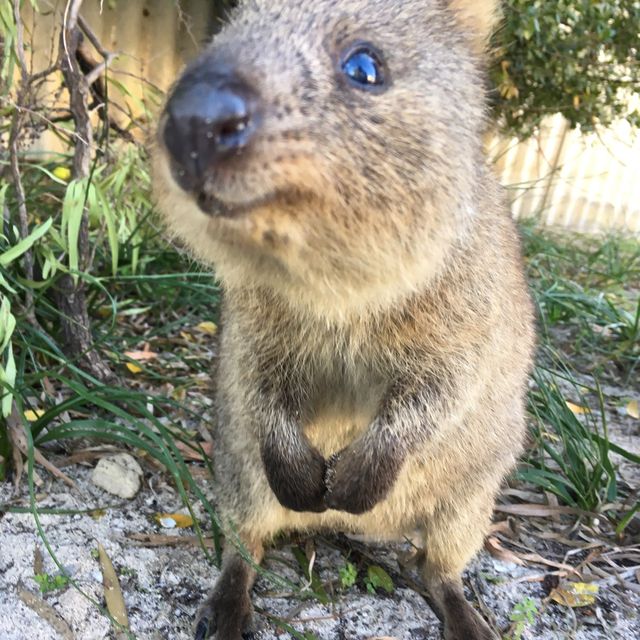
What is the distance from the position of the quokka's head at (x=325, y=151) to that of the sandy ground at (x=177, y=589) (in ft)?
3.47

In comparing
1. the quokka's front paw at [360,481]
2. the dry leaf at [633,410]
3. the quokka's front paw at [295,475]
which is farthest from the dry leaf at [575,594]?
the dry leaf at [633,410]

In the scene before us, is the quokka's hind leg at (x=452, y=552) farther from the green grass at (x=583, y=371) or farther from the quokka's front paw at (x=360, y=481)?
the green grass at (x=583, y=371)

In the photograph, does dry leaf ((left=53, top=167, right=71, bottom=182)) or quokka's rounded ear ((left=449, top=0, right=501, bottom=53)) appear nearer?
quokka's rounded ear ((left=449, top=0, right=501, bottom=53))

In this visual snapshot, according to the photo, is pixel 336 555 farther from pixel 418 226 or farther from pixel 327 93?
pixel 327 93

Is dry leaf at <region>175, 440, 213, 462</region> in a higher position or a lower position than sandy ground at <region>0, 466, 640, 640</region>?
higher

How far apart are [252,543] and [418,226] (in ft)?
4.33

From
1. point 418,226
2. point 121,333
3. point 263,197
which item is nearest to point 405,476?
point 418,226

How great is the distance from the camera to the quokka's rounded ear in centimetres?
203

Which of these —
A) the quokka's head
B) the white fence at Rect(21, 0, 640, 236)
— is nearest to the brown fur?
the quokka's head

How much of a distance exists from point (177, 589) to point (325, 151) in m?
1.55

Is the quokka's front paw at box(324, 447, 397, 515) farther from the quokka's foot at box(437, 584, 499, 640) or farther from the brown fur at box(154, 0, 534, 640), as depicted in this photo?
the quokka's foot at box(437, 584, 499, 640)

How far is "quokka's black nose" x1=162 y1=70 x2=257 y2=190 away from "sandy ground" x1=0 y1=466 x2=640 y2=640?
1388mm

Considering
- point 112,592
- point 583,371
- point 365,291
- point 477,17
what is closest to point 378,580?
point 112,592

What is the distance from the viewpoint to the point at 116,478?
2529 millimetres
